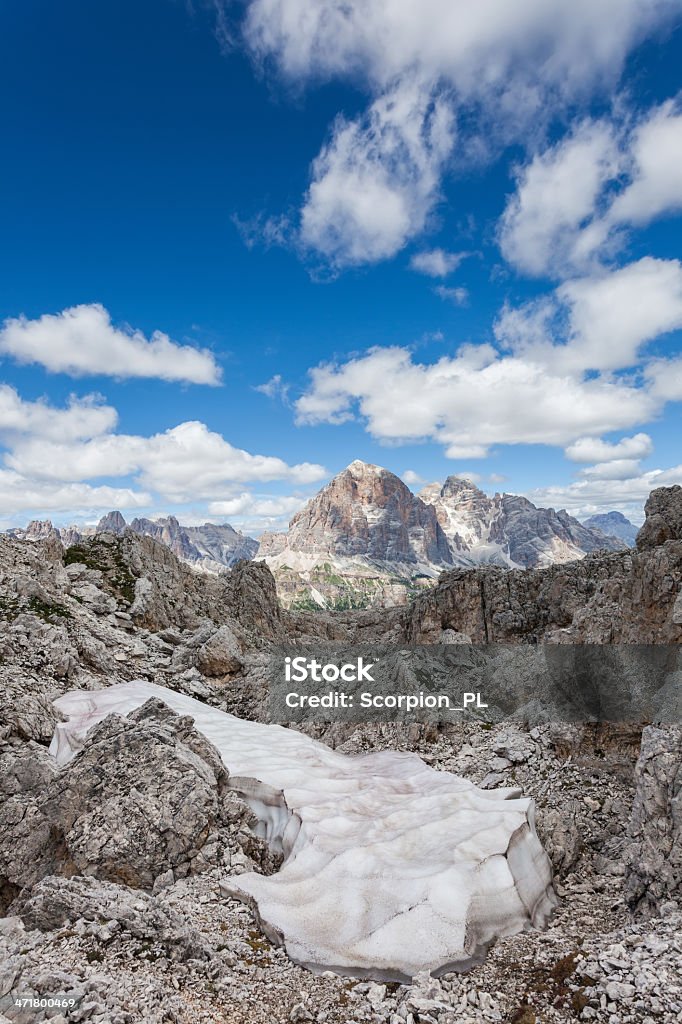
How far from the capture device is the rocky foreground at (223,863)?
25.2ft

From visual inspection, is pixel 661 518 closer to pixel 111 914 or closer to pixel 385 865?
pixel 385 865

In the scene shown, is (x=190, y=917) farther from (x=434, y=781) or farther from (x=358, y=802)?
(x=434, y=781)

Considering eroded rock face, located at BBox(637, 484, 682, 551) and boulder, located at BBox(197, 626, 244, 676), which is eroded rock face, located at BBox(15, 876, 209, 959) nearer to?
boulder, located at BBox(197, 626, 244, 676)

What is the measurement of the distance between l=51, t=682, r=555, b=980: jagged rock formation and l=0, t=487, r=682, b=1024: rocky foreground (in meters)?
0.42

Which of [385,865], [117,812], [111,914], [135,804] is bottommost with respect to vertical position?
[385,865]

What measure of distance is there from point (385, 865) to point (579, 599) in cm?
5486

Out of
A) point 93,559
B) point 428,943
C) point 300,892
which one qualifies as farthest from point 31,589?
point 428,943

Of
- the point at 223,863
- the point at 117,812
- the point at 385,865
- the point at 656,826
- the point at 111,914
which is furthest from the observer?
the point at 117,812

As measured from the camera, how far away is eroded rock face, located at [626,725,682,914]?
1054cm

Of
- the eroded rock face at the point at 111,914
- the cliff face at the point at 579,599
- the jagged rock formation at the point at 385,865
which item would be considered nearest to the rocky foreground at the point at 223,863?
the eroded rock face at the point at 111,914

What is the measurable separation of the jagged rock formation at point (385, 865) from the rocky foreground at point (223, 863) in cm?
42

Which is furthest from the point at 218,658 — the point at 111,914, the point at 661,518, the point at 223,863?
the point at 661,518

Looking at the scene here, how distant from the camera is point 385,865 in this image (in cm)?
1128

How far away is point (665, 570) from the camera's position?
2789 cm
